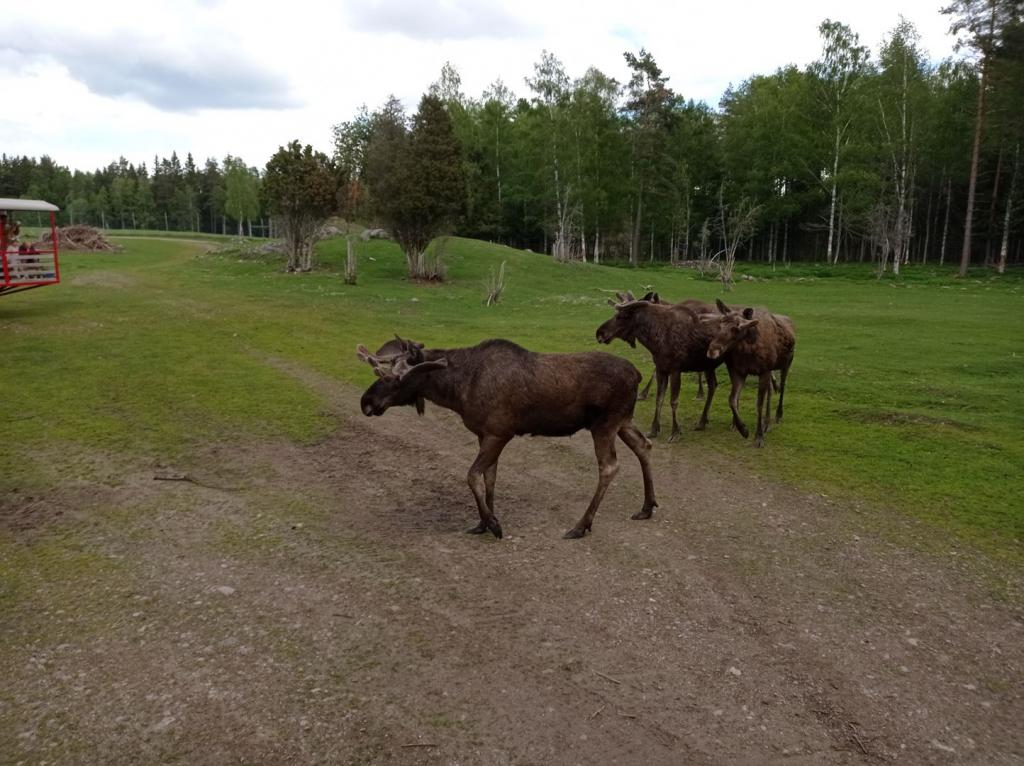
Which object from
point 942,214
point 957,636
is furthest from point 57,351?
point 942,214

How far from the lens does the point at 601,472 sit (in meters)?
7.33

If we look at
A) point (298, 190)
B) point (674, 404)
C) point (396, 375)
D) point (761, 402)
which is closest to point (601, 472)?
point (396, 375)

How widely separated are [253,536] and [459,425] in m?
4.97

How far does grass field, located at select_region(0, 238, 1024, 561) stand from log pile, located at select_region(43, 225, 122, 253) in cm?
1776

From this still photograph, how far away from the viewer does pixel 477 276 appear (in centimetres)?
3844

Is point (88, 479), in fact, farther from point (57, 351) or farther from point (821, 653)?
point (57, 351)

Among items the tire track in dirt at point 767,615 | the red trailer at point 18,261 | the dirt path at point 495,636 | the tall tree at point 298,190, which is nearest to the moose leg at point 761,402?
the tire track in dirt at point 767,615

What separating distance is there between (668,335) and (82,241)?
5235 cm

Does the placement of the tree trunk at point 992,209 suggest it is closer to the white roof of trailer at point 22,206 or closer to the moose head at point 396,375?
the moose head at point 396,375

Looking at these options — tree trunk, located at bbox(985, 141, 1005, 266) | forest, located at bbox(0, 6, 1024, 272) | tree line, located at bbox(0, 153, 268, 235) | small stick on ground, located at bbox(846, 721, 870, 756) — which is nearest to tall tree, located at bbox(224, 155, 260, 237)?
tree line, located at bbox(0, 153, 268, 235)

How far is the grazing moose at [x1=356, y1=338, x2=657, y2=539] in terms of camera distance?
718cm

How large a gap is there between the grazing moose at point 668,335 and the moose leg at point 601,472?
12.6ft

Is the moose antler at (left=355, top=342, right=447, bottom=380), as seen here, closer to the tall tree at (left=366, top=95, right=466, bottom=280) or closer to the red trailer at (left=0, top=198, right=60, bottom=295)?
the red trailer at (left=0, top=198, right=60, bottom=295)

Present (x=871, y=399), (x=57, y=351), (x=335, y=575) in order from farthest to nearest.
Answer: (x=57, y=351) < (x=871, y=399) < (x=335, y=575)
